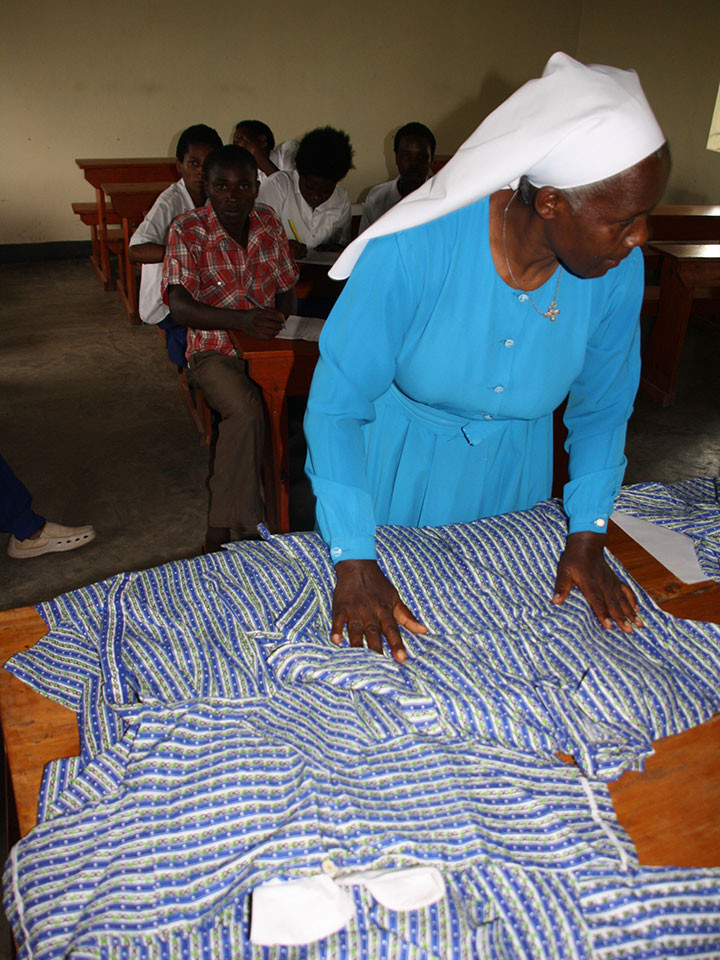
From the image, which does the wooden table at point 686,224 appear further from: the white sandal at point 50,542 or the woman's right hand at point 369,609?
the woman's right hand at point 369,609

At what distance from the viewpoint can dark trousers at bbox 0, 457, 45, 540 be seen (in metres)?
3.28

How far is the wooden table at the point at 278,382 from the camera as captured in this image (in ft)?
9.86

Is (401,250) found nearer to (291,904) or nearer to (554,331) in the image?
(554,331)

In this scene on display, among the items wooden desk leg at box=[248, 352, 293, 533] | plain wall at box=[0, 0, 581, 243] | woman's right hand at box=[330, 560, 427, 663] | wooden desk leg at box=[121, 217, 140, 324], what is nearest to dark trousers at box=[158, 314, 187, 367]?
wooden desk leg at box=[248, 352, 293, 533]

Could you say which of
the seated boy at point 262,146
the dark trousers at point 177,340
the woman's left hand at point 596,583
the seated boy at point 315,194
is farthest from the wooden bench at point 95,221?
the woman's left hand at point 596,583

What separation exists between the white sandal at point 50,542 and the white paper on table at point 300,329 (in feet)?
4.30

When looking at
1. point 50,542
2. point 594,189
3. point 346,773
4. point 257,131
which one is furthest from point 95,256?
point 346,773

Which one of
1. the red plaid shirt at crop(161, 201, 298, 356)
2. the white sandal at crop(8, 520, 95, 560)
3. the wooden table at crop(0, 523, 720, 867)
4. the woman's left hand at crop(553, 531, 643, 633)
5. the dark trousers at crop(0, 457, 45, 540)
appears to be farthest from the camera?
the red plaid shirt at crop(161, 201, 298, 356)

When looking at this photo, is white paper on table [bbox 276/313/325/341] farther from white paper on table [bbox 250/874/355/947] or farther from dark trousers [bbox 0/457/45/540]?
white paper on table [bbox 250/874/355/947]

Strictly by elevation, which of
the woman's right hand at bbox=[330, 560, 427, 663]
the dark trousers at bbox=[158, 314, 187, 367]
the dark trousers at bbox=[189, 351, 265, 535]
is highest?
the woman's right hand at bbox=[330, 560, 427, 663]

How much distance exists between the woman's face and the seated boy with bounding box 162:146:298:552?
2083mm

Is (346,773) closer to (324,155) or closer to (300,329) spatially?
(300,329)

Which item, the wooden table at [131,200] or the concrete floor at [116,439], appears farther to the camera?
the wooden table at [131,200]

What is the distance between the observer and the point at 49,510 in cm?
382
